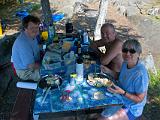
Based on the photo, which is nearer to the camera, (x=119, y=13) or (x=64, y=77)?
(x=64, y=77)

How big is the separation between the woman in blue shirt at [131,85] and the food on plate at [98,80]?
5.6 inches

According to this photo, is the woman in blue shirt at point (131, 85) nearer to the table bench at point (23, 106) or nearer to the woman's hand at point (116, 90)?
the woman's hand at point (116, 90)

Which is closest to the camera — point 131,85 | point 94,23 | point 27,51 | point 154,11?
point 131,85

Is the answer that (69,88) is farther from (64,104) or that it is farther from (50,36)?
(50,36)

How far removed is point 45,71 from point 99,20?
3583mm

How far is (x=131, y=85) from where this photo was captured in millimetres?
3670

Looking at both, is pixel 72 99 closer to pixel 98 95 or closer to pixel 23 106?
pixel 98 95

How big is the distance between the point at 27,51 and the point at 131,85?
192 cm

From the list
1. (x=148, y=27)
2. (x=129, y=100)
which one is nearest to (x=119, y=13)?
(x=148, y=27)

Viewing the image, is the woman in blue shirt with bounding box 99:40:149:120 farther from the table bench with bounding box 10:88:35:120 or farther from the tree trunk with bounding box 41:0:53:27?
the tree trunk with bounding box 41:0:53:27

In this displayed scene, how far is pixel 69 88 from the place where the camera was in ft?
12.4

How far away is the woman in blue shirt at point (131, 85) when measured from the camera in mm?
3570

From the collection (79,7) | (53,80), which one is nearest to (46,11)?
(53,80)

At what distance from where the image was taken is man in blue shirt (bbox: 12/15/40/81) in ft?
15.5
